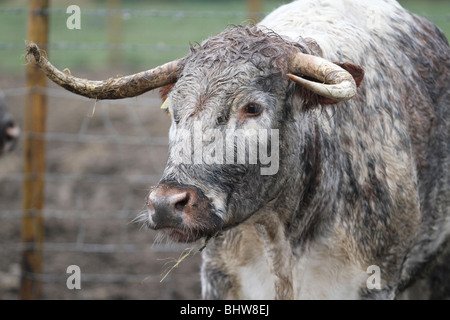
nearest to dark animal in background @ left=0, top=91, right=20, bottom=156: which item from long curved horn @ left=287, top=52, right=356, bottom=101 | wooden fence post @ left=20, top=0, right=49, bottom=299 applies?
wooden fence post @ left=20, top=0, right=49, bottom=299

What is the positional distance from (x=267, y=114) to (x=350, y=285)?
1.19m

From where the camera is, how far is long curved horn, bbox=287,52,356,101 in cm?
275

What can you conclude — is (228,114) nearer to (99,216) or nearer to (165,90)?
(165,90)

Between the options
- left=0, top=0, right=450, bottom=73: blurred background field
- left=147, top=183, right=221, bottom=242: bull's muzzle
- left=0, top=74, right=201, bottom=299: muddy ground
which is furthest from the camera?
left=0, top=0, right=450, bottom=73: blurred background field

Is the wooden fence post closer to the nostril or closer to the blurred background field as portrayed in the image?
the nostril

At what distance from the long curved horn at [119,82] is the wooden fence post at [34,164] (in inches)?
84.8

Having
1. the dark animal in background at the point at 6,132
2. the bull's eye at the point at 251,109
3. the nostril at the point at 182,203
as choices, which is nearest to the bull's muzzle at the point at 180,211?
the nostril at the point at 182,203

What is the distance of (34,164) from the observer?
17.9ft

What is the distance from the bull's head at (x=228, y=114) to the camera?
2789mm

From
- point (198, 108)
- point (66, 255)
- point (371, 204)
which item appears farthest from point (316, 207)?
point (66, 255)

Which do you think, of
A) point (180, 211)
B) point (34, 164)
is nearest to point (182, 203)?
point (180, 211)

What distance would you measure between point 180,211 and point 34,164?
3.07 meters

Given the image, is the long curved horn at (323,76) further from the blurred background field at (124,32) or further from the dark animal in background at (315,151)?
the blurred background field at (124,32)

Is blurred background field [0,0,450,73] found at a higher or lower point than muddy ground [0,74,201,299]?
higher
